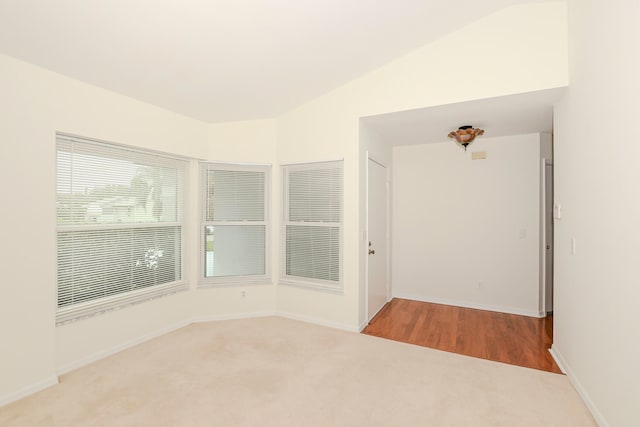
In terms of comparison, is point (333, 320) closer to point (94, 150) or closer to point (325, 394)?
point (325, 394)

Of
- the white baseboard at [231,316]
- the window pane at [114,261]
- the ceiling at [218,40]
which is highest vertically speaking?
the ceiling at [218,40]

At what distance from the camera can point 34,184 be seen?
7.75 feet

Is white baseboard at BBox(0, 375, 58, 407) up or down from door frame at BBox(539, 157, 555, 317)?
down

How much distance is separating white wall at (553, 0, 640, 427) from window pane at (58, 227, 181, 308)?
409cm

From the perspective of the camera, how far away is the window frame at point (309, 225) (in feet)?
11.9

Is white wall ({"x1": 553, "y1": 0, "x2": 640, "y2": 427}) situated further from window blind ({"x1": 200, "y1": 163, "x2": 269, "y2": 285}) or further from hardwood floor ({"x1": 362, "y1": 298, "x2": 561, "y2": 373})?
window blind ({"x1": 200, "y1": 163, "x2": 269, "y2": 285})

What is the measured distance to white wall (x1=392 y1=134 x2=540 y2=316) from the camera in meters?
4.22

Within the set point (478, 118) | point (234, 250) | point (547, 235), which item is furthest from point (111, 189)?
point (547, 235)

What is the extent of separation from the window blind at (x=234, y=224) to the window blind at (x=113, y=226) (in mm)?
341

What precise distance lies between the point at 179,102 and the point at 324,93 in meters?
1.67

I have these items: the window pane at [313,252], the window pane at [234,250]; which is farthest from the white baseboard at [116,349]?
the window pane at [313,252]

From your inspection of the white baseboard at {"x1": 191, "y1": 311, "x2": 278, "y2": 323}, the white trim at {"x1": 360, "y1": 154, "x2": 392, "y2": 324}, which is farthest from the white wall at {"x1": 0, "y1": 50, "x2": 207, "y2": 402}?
the white trim at {"x1": 360, "y1": 154, "x2": 392, "y2": 324}

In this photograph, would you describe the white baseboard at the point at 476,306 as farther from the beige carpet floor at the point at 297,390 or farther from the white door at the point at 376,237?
the beige carpet floor at the point at 297,390

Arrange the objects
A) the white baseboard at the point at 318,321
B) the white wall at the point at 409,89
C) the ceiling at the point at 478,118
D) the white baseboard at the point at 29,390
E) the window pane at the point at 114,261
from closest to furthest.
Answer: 1. the white baseboard at the point at 29,390
2. the white wall at the point at 409,89
3. the window pane at the point at 114,261
4. the ceiling at the point at 478,118
5. the white baseboard at the point at 318,321
